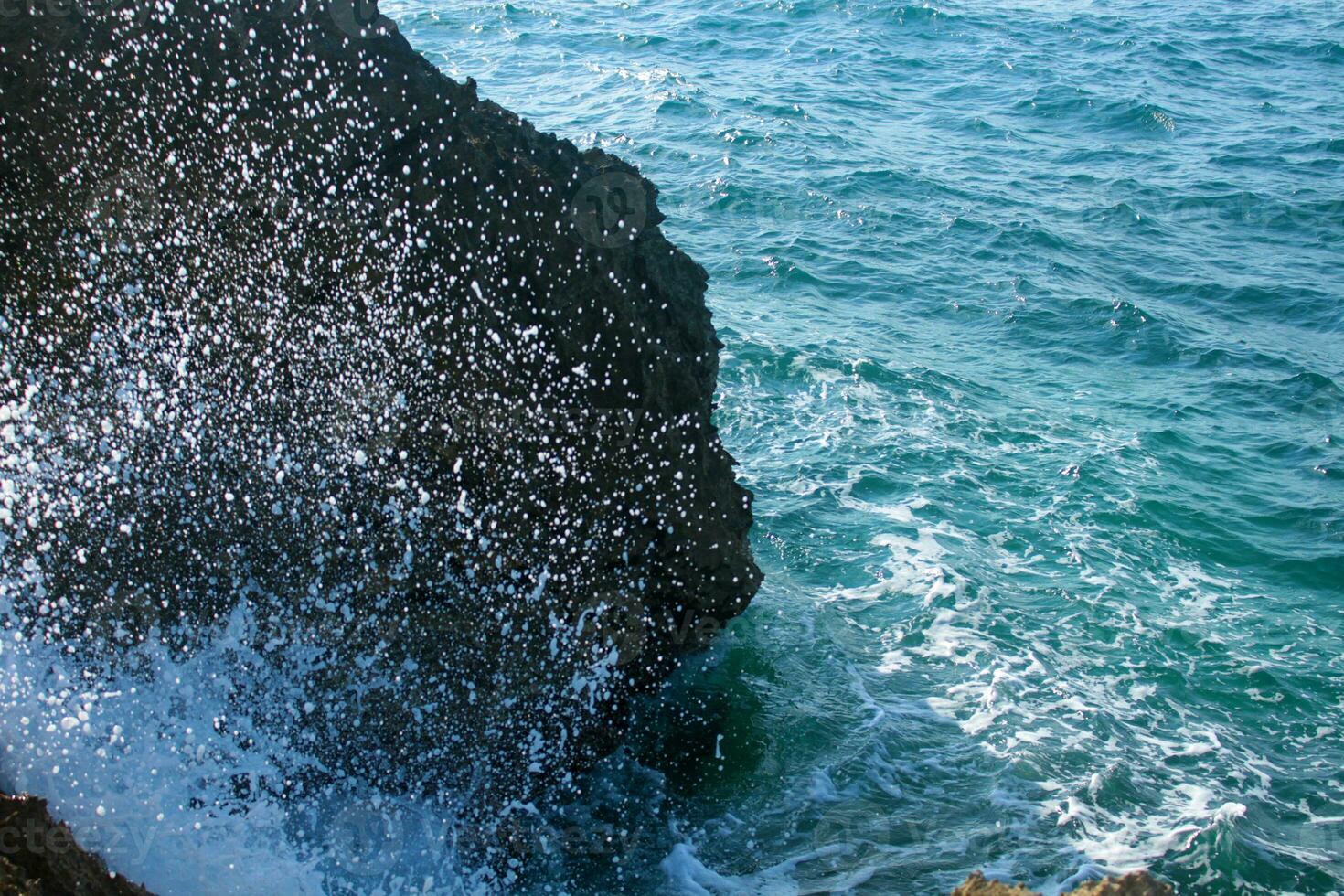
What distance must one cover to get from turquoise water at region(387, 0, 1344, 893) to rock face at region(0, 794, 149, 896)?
2131mm

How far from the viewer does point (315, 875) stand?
5484 millimetres

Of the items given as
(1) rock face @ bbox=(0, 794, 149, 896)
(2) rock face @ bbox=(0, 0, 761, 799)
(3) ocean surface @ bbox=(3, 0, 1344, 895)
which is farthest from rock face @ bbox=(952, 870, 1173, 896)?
(1) rock face @ bbox=(0, 794, 149, 896)

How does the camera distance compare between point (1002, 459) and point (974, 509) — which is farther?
point (1002, 459)

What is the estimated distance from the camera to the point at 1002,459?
1052cm

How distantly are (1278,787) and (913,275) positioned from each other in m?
8.26

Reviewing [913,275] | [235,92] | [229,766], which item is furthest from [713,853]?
[913,275]

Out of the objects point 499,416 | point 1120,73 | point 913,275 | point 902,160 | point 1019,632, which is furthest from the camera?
point 1120,73

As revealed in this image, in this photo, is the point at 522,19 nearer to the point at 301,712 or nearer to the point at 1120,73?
the point at 1120,73

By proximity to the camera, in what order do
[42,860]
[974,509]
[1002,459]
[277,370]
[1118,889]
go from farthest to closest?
[1002,459] < [974,509] < [277,370] < [42,860] < [1118,889]

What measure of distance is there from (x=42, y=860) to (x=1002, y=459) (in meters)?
8.45

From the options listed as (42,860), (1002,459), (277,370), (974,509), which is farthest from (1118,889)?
(1002,459)

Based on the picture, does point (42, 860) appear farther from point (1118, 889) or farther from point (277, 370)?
point (1118, 889)

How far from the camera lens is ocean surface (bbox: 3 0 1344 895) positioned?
5.98 m

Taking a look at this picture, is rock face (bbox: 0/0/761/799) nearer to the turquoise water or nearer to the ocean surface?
the ocean surface
